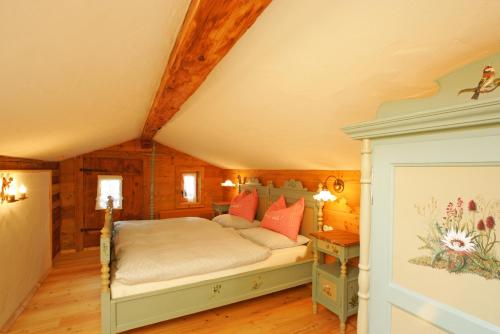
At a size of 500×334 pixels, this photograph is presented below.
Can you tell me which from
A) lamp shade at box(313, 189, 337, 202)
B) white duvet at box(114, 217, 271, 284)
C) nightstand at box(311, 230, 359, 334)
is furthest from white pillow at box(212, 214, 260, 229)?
nightstand at box(311, 230, 359, 334)

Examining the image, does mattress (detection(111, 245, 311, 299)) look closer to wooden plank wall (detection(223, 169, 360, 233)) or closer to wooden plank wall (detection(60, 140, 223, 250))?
wooden plank wall (detection(223, 169, 360, 233))

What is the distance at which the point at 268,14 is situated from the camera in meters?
1.26

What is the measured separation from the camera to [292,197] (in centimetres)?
392

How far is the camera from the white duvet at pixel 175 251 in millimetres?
2430

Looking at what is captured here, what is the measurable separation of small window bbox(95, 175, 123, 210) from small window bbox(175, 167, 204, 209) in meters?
1.17

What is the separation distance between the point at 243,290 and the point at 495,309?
225 cm

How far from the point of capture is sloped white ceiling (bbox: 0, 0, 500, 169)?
1.00 meters

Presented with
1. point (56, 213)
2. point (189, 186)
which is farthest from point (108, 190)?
point (189, 186)

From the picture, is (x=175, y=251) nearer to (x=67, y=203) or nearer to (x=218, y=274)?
(x=218, y=274)

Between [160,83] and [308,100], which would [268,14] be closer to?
[308,100]

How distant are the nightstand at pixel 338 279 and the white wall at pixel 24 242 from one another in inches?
120

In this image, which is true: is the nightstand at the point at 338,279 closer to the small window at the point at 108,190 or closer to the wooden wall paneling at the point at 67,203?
the small window at the point at 108,190

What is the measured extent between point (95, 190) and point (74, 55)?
4549 millimetres

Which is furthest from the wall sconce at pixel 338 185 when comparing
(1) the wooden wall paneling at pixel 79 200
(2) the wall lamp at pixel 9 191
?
(1) the wooden wall paneling at pixel 79 200
